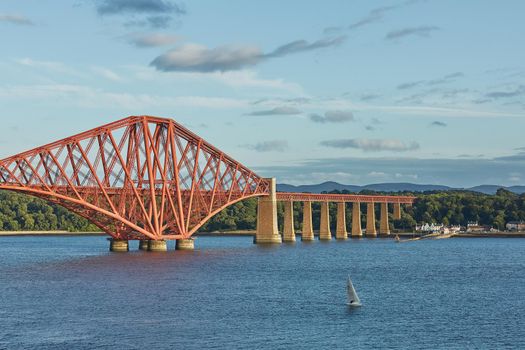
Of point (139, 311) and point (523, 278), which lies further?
point (523, 278)

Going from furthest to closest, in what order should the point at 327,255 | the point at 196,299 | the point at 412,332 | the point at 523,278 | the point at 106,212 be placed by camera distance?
the point at 327,255, the point at 106,212, the point at 523,278, the point at 196,299, the point at 412,332

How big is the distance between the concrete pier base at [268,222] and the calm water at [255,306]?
197 ft

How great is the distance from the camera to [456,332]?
188 feet

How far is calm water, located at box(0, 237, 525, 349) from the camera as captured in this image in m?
54.1

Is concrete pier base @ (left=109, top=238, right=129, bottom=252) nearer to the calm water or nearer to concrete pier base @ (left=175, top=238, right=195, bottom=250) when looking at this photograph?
concrete pier base @ (left=175, top=238, right=195, bottom=250)

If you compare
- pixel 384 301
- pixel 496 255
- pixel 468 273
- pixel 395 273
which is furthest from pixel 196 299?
pixel 496 255

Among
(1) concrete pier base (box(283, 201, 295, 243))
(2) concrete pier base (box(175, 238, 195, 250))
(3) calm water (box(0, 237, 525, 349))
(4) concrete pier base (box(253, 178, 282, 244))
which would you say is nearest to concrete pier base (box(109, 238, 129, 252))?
(2) concrete pier base (box(175, 238, 195, 250))

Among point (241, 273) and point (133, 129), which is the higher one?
point (133, 129)

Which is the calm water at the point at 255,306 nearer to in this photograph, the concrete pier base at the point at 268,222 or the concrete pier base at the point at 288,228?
the concrete pier base at the point at 268,222

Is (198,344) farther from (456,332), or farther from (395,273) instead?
(395,273)

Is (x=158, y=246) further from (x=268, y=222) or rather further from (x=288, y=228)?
(x=288, y=228)

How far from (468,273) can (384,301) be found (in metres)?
32.5

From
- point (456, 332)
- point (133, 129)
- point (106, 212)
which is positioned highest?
point (133, 129)

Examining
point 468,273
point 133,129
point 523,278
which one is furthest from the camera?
point 133,129
